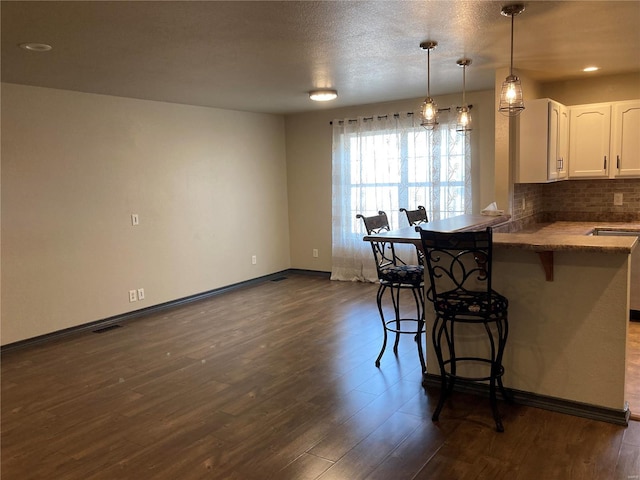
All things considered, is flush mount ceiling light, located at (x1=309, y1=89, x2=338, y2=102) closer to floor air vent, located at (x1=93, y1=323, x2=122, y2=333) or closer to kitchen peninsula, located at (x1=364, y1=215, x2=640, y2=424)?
kitchen peninsula, located at (x1=364, y1=215, x2=640, y2=424)

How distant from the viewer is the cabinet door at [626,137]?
4.59 metres

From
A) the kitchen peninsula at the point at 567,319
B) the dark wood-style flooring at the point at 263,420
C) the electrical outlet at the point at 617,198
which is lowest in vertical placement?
the dark wood-style flooring at the point at 263,420

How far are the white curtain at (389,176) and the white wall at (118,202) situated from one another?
3.72ft

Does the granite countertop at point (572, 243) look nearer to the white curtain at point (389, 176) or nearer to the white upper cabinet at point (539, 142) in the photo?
the white upper cabinet at point (539, 142)

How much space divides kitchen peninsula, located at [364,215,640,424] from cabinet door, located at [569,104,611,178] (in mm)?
2326

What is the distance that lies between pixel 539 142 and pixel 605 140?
2.68 ft

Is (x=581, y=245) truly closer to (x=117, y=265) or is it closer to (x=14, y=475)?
(x=14, y=475)

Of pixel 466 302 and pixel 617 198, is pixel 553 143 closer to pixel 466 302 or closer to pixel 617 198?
pixel 617 198

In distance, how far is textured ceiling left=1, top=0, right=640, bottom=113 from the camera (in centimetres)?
278

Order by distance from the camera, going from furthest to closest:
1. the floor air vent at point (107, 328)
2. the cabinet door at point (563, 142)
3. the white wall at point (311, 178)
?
the white wall at point (311, 178) → the floor air vent at point (107, 328) → the cabinet door at point (563, 142)

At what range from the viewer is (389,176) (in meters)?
6.51

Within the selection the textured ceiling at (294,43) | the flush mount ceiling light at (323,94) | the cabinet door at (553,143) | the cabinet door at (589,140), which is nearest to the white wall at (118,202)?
the textured ceiling at (294,43)

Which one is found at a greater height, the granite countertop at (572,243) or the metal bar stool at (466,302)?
the granite countertop at (572,243)

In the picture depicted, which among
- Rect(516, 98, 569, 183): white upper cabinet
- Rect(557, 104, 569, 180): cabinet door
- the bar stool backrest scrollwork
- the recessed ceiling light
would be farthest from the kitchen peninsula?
the recessed ceiling light
